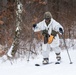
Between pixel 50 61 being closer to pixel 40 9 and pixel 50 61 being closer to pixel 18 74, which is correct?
pixel 18 74

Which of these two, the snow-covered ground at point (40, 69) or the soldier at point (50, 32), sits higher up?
the soldier at point (50, 32)

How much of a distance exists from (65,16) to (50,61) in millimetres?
8606

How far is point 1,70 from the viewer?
8.72 meters

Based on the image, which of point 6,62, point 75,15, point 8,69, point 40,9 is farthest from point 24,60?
point 75,15

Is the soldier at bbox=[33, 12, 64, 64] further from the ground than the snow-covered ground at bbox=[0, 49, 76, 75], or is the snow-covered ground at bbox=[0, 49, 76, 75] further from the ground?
the soldier at bbox=[33, 12, 64, 64]

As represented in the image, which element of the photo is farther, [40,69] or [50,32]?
[50,32]

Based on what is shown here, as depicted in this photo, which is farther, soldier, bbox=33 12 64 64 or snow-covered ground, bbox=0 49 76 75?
soldier, bbox=33 12 64 64

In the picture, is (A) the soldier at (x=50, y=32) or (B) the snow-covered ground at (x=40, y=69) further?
(A) the soldier at (x=50, y=32)

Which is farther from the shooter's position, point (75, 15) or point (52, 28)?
point (75, 15)

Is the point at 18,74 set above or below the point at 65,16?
below

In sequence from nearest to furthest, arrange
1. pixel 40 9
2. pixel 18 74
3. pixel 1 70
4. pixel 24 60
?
pixel 18 74 < pixel 1 70 < pixel 24 60 < pixel 40 9

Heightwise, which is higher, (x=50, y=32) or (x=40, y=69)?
(x=50, y=32)

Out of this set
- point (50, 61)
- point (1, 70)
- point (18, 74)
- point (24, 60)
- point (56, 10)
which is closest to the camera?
point (18, 74)

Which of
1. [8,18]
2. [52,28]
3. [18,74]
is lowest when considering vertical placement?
[18,74]
